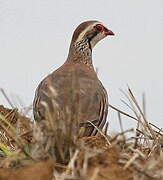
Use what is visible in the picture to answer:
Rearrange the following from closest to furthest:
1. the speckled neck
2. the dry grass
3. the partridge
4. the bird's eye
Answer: the dry grass
the partridge
the speckled neck
the bird's eye

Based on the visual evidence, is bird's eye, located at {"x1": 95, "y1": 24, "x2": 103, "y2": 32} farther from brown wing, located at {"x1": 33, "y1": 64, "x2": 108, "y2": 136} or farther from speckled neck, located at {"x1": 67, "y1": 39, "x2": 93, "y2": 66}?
brown wing, located at {"x1": 33, "y1": 64, "x2": 108, "y2": 136}

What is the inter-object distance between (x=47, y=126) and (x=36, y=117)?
2.41m

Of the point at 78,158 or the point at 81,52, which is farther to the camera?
the point at 81,52

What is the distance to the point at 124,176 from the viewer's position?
7.64 feet

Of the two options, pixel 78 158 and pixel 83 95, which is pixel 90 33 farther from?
pixel 78 158

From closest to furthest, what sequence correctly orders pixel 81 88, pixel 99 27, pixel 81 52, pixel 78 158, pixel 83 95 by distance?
pixel 78 158 < pixel 83 95 < pixel 81 88 < pixel 81 52 < pixel 99 27

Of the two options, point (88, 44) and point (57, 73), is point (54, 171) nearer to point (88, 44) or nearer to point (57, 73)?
point (57, 73)

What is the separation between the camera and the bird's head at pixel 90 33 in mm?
6848

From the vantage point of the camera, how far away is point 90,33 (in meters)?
6.99

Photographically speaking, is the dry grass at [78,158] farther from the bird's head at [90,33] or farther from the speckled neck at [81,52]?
the bird's head at [90,33]

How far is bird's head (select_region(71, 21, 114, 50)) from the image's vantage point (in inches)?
270

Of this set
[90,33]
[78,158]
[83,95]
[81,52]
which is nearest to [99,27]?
[90,33]

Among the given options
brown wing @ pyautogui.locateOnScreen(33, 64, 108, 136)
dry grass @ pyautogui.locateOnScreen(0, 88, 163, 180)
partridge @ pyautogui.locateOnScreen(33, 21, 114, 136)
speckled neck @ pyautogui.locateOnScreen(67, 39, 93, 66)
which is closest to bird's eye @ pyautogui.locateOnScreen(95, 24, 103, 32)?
partridge @ pyautogui.locateOnScreen(33, 21, 114, 136)

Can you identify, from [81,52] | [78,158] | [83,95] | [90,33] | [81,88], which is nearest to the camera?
[78,158]
